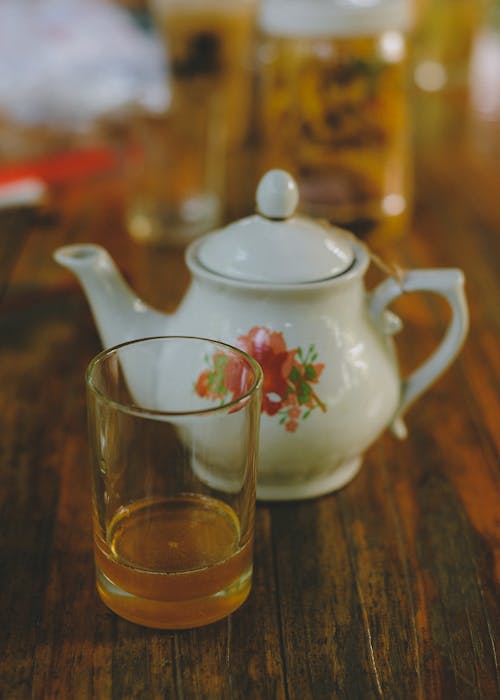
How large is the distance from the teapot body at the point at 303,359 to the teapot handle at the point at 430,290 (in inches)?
0.8

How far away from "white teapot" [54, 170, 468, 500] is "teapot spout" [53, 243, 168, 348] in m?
0.03

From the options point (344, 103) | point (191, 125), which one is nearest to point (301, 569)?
point (344, 103)

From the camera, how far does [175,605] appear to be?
1.50ft

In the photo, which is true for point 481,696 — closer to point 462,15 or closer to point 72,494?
point 72,494

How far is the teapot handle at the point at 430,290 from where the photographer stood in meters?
0.56

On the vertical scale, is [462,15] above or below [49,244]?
above

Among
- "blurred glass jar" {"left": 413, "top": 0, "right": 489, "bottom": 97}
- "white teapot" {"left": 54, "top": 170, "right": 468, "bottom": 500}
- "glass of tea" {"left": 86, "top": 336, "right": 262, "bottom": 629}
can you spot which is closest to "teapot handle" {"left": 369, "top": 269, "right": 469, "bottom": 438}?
"white teapot" {"left": 54, "top": 170, "right": 468, "bottom": 500}

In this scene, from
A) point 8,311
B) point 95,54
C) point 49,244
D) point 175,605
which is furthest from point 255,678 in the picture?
point 95,54

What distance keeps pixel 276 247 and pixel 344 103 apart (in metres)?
0.51

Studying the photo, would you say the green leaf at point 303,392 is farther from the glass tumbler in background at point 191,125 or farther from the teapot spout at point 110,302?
the glass tumbler in background at point 191,125

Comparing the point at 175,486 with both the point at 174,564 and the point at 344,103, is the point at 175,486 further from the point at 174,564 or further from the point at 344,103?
the point at 344,103

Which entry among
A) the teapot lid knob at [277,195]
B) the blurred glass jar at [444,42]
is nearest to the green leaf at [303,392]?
the teapot lid knob at [277,195]

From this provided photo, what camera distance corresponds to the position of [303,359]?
53 centimetres

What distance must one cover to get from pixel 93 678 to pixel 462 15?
1525 millimetres
